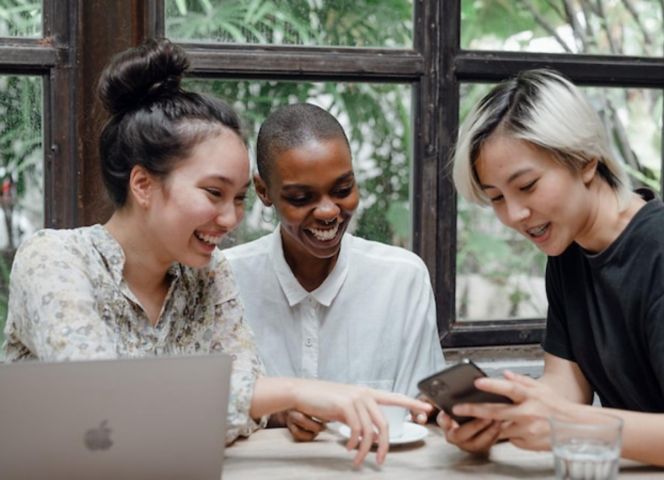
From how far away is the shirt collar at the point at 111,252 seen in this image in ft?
5.05

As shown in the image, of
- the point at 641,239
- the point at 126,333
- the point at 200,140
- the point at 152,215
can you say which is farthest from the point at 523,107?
the point at 126,333

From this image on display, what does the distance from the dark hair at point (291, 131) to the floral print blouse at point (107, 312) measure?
0.29 meters

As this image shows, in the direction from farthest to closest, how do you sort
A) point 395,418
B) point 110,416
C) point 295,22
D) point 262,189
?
1. point 295,22
2. point 262,189
3. point 395,418
4. point 110,416

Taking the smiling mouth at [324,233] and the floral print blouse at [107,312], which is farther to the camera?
the smiling mouth at [324,233]

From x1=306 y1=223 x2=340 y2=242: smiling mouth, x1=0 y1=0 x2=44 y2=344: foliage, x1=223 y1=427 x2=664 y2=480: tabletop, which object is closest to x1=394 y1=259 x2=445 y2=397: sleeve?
x1=306 y1=223 x2=340 y2=242: smiling mouth

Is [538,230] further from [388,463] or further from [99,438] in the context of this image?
[99,438]

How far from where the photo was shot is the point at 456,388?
1.30 metres

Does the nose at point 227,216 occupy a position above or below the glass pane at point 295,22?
below

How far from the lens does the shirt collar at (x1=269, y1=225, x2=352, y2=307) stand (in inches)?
77.6

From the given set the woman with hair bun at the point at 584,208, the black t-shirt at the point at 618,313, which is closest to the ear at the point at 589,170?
the woman with hair bun at the point at 584,208

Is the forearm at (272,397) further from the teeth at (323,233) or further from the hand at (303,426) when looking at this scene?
the teeth at (323,233)

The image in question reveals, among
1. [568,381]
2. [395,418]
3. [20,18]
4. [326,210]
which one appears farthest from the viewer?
[20,18]

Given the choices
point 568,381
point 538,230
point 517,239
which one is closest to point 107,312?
point 538,230

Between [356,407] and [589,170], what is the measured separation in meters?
0.60
